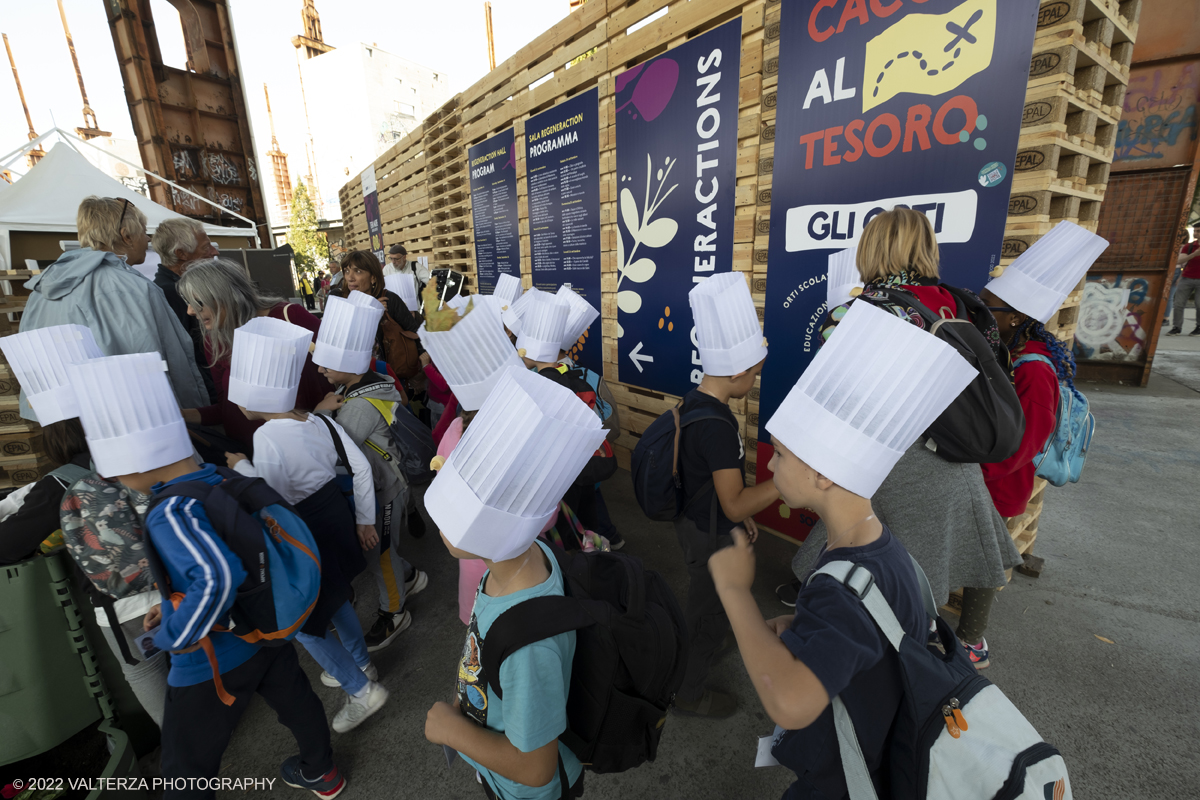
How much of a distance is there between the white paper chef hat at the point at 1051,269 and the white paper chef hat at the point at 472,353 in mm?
2154

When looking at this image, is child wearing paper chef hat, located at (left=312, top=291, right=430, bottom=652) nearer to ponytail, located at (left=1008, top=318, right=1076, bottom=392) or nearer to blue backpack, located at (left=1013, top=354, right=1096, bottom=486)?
ponytail, located at (left=1008, top=318, right=1076, bottom=392)

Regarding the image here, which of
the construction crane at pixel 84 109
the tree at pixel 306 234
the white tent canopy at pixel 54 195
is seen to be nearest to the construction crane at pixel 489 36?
the tree at pixel 306 234

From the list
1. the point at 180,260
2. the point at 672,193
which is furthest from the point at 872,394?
the point at 180,260

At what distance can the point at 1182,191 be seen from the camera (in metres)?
5.87

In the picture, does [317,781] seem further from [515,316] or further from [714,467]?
→ [515,316]

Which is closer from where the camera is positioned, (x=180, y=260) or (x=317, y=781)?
(x=317, y=781)

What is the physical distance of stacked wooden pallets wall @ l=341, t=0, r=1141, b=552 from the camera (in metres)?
2.14

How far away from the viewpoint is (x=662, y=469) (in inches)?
81.0

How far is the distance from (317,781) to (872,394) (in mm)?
2564

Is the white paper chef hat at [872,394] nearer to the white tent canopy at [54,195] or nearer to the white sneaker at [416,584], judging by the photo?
the white sneaker at [416,584]

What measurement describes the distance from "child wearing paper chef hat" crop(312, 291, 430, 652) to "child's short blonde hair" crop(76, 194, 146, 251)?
4.81 ft

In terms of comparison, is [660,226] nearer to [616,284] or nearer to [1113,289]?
[616,284]

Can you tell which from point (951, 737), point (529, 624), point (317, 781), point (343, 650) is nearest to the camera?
Result: point (951, 737)

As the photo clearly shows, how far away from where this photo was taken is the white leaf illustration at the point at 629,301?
445 cm
